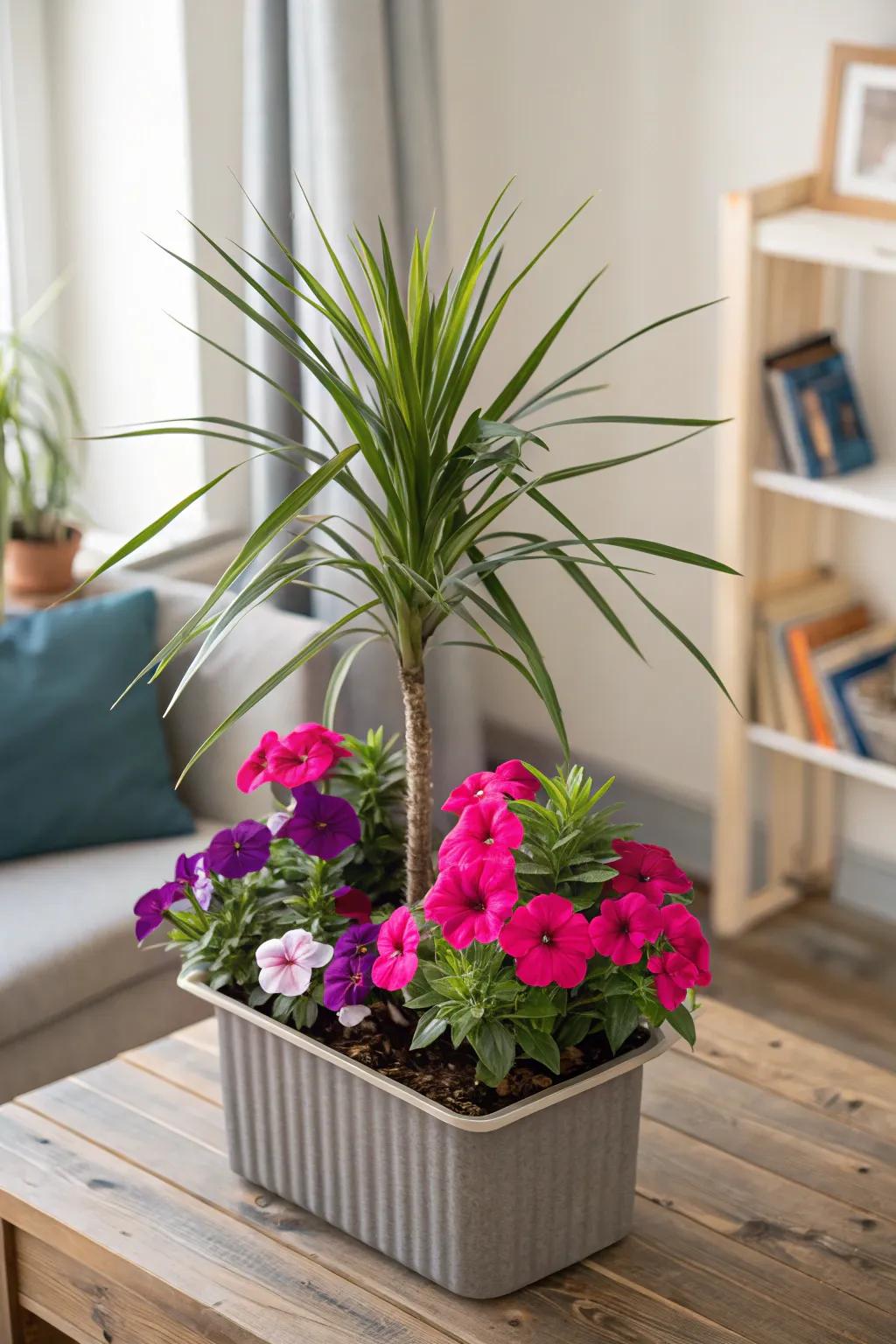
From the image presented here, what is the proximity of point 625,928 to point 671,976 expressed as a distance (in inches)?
2.0

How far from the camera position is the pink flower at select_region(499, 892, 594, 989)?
3.97 feet

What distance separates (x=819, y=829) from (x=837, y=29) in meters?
1.46

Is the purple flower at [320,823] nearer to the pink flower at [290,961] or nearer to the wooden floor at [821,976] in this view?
the pink flower at [290,961]

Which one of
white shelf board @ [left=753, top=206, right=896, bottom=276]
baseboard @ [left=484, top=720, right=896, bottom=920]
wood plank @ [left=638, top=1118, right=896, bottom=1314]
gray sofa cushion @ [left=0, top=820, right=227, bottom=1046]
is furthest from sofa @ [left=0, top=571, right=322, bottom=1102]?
white shelf board @ [left=753, top=206, right=896, bottom=276]

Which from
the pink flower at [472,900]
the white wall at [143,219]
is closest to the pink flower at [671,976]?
the pink flower at [472,900]

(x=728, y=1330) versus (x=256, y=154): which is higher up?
(x=256, y=154)

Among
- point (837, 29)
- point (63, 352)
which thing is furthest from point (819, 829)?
point (63, 352)

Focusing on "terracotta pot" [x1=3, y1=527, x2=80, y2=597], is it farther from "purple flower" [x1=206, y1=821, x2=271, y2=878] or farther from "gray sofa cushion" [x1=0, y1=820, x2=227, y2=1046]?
"purple flower" [x1=206, y1=821, x2=271, y2=878]

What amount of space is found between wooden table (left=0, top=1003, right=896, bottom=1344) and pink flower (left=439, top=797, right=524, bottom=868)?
0.37 metres

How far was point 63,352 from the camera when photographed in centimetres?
333

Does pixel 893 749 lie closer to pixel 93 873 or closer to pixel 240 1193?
pixel 93 873

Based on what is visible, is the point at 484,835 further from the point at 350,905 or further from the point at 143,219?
the point at 143,219

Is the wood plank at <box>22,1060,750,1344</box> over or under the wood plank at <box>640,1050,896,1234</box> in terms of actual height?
over

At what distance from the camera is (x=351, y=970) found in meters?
1.33
